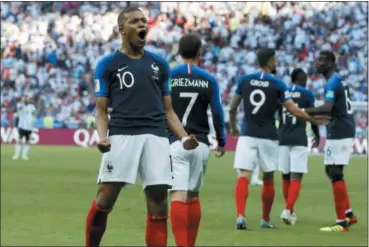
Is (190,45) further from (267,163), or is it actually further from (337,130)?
(337,130)

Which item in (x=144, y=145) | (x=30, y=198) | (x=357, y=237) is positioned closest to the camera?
(x=144, y=145)

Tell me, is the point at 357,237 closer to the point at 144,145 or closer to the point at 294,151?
the point at 294,151

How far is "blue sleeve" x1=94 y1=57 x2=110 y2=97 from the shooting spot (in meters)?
8.45

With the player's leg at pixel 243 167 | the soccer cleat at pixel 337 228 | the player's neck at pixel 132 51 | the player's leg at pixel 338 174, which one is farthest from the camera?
the player's leg at pixel 338 174

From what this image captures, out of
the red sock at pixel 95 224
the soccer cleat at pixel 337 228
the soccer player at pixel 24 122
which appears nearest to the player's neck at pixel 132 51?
the red sock at pixel 95 224

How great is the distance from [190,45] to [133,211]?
19.5ft

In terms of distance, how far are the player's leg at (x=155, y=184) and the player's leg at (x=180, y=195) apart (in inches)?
62.3

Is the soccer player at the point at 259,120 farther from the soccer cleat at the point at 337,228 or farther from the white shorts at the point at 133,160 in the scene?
the white shorts at the point at 133,160

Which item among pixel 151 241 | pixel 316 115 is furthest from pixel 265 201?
pixel 151 241

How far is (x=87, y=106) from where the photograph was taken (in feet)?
154

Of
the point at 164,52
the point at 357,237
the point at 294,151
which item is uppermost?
the point at 164,52

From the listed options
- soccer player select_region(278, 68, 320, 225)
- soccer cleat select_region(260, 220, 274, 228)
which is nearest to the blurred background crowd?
soccer player select_region(278, 68, 320, 225)

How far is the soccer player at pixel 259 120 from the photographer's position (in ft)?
43.8

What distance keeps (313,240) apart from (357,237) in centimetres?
86
